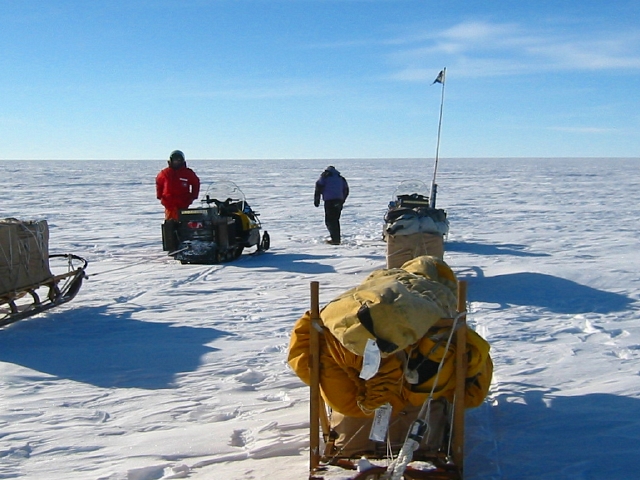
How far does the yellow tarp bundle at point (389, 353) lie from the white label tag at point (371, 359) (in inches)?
1.1

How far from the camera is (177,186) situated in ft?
34.4

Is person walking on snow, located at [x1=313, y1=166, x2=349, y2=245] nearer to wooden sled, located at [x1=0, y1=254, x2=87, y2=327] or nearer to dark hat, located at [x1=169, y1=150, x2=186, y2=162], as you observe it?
dark hat, located at [x1=169, y1=150, x2=186, y2=162]

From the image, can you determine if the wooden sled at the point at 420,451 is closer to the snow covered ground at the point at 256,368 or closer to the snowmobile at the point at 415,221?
the snow covered ground at the point at 256,368

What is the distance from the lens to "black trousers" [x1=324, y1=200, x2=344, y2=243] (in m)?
11.9

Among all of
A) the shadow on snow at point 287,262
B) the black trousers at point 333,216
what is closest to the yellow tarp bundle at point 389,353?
the shadow on snow at point 287,262

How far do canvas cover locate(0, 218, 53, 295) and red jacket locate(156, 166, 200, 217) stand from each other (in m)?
3.73

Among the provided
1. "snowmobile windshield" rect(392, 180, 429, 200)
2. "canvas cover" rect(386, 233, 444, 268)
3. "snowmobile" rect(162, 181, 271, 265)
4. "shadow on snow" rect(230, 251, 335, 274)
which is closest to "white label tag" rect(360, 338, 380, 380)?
"canvas cover" rect(386, 233, 444, 268)

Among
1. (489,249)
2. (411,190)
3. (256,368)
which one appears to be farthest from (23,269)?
(489,249)

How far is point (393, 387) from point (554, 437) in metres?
1.21

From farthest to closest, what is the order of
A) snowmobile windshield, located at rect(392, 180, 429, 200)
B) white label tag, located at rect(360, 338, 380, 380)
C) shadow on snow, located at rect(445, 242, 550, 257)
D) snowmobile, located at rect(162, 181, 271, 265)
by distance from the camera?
1. snowmobile windshield, located at rect(392, 180, 429, 200)
2. shadow on snow, located at rect(445, 242, 550, 257)
3. snowmobile, located at rect(162, 181, 271, 265)
4. white label tag, located at rect(360, 338, 380, 380)

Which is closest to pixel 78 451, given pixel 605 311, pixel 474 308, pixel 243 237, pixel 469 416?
pixel 469 416

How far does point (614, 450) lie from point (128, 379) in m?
3.00

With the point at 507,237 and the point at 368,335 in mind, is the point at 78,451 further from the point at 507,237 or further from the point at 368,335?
the point at 507,237

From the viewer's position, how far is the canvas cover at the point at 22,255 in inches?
242
